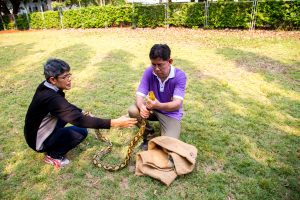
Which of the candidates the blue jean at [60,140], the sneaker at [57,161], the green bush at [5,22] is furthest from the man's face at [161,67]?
the green bush at [5,22]

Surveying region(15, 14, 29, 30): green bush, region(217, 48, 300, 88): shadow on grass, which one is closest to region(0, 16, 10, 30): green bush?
region(15, 14, 29, 30): green bush

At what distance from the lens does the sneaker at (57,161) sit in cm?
348

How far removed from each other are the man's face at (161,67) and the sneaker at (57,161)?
1783 millimetres

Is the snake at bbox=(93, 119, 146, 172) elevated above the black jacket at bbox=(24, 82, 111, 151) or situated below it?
below

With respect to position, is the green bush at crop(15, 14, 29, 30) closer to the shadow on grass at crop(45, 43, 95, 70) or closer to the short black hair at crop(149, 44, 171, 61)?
the shadow on grass at crop(45, 43, 95, 70)

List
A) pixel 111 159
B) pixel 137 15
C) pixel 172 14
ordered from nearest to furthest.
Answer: pixel 111 159 → pixel 172 14 → pixel 137 15

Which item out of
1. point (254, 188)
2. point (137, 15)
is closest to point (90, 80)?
point (254, 188)

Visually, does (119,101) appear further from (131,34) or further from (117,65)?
(131,34)

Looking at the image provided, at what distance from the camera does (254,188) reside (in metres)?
3.01

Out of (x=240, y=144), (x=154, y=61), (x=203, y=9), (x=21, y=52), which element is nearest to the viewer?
(x=154, y=61)

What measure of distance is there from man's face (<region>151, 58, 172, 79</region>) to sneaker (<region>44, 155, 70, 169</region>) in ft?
5.85

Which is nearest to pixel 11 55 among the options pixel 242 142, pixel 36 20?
pixel 242 142

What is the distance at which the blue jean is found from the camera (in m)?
3.37

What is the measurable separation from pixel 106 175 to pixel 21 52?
10.3m
